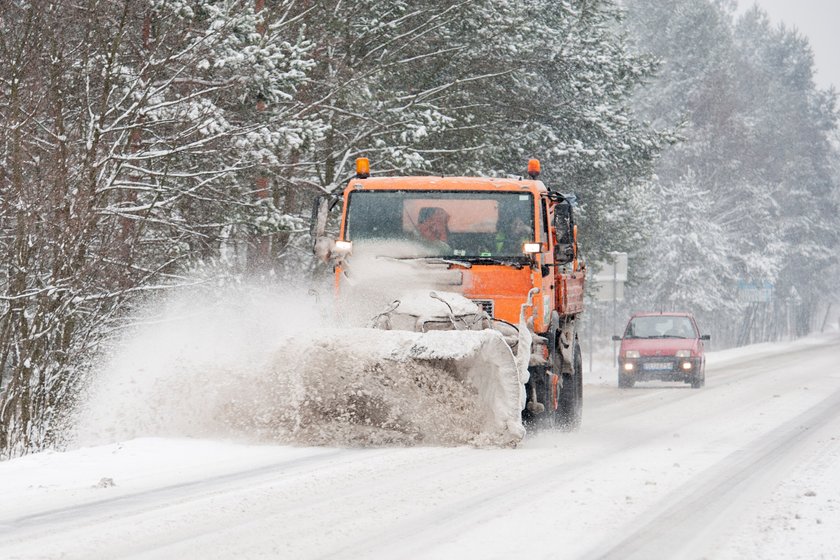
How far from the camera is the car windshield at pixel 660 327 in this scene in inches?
1144

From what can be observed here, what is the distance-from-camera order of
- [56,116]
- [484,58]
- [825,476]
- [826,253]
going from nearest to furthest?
[825,476]
[56,116]
[484,58]
[826,253]

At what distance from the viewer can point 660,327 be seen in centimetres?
2938

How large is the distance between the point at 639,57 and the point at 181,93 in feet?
48.5

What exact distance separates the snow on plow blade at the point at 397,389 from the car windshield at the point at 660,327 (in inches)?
684

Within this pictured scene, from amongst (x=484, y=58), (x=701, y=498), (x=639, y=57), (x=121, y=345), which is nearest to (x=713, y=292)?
(x=639, y=57)

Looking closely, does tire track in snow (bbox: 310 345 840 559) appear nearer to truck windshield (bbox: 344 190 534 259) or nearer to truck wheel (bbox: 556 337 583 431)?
truck wheel (bbox: 556 337 583 431)

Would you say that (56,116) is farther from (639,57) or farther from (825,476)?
(639,57)

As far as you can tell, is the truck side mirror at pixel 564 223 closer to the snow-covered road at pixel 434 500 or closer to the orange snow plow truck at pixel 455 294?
the orange snow plow truck at pixel 455 294

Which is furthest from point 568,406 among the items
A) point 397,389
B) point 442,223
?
point 397,389

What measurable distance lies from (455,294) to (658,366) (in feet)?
50.6

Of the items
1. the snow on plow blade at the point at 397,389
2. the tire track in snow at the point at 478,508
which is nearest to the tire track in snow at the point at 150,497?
the snow on plow blade at the point at 397,389

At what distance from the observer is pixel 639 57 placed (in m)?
31.2

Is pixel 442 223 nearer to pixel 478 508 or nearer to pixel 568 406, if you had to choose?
pixel 568 406

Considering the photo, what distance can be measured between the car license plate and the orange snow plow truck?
12.9 m
